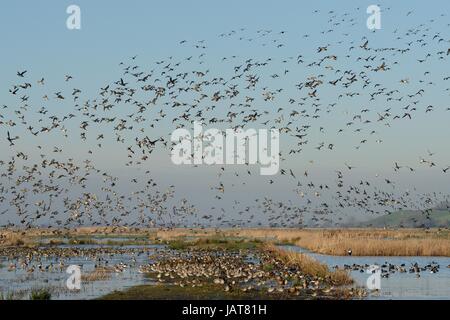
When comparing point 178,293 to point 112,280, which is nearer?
point 178,293

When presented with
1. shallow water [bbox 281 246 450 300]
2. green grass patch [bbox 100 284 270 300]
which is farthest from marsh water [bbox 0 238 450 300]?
green grass patch [bbox 100 284 270 300]

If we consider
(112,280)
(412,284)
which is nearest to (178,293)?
(112,280)

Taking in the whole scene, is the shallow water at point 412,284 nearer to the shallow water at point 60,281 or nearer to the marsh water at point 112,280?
the marsh water at point 112,280

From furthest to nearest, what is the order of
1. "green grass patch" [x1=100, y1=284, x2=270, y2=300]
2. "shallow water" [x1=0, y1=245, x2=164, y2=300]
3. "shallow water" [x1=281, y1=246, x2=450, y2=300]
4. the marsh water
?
"shallow water" [x1=281, y1=246, x2=450, y2=300] → the marsh water → "shallow water" [x1=0, y1=245, x2=164, y2=300] → "green grass patch" [x1=100, y1=284, x2=270, y2=300]

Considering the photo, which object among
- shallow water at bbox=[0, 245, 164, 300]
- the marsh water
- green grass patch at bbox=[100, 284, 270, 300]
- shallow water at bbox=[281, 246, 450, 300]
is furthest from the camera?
shallow water at bbox=[281, 246, 450, 300]

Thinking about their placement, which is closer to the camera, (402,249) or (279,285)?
(279,285)

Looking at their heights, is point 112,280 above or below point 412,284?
above

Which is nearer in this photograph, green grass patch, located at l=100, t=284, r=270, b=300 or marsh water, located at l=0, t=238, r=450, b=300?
green grass patch, located at l=100, t=284, r=270, b=300

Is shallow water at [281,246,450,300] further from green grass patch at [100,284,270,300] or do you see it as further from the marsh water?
green grass patch at [100,284,270,300]

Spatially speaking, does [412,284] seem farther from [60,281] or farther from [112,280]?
[60,281]

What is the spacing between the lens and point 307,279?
41.5m
